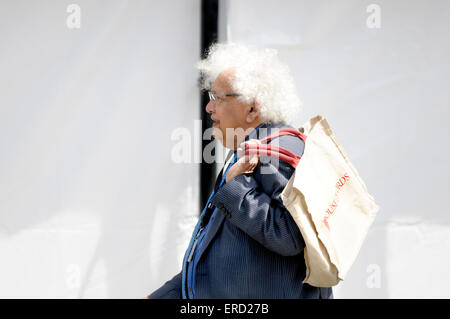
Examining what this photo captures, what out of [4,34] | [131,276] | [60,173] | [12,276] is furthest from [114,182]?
[4,34]

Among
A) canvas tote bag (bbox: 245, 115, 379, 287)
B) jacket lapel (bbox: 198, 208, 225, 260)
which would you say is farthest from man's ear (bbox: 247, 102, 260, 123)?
jacket lapel (bbox: 198, 208, 225, 260)

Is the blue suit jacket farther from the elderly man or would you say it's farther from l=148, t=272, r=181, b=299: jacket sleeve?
l=148, t=272, r=181, b=299: jacket sleeve

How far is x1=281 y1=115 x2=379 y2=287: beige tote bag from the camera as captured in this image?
1.27 metres

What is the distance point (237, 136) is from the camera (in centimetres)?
156

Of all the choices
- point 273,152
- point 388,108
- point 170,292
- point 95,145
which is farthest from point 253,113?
point 388,108

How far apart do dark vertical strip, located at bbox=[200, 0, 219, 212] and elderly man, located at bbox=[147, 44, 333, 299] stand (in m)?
0.65

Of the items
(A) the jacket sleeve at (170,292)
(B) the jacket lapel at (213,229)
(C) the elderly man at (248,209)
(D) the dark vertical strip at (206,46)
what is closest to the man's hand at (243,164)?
(C) the elderly man at (248,209)

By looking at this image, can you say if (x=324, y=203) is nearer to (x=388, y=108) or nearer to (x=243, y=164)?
(x=243, y=164)

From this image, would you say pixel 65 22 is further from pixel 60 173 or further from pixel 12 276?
pixel 12 276

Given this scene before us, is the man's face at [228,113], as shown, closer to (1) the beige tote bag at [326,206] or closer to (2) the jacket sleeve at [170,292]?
(1) the beige tote bag at [326,206]

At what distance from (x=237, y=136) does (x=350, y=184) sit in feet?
1.19

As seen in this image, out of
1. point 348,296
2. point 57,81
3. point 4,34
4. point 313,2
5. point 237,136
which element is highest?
point 313,2

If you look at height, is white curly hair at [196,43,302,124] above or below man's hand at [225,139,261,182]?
above

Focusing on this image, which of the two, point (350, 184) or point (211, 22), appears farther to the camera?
point (211, 22)
